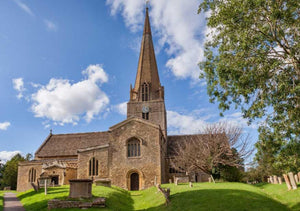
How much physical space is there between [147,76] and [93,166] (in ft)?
60.7

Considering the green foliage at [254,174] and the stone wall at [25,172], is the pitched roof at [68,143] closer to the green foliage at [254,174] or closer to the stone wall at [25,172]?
the stone wall at [25,172]

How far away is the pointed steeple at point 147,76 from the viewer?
4259 centimetres

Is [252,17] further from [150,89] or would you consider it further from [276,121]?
[150,89]

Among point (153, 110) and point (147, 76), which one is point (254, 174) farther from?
point (147, 76)

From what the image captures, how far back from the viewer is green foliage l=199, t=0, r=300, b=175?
41.2 feet

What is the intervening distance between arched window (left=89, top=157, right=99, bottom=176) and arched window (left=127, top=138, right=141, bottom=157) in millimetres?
4121

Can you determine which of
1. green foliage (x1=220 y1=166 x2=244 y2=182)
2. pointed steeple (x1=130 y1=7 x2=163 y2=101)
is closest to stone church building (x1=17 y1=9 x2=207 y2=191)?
green foliage (x1=220 y1=166 x2=244 y2=182)

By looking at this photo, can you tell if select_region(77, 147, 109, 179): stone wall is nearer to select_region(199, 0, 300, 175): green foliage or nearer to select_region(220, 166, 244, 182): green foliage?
select_region(220, 166, 244, 182): green foliage

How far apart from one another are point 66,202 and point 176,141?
2662 centimetres

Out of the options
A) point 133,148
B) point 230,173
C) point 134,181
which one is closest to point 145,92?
point 133,148

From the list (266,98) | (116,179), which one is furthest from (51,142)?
(266,98)

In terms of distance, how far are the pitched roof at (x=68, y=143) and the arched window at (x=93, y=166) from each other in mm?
7847

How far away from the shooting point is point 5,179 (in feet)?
172

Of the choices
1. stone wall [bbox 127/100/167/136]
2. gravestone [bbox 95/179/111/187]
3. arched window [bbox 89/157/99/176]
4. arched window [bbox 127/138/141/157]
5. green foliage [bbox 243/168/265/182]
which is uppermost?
stone wall [bbox 127/100/167/136]
